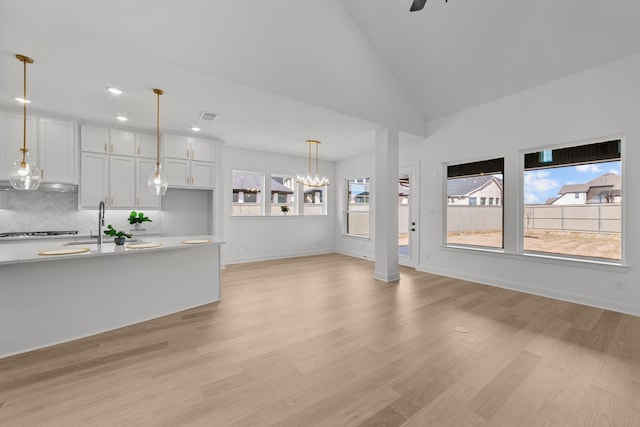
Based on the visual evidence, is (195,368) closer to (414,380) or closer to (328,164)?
(414,380)

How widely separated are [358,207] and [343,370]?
5.82 metres

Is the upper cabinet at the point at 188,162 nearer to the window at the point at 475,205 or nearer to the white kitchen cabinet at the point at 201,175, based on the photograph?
the white kitchen cabinet at the point at 201,175

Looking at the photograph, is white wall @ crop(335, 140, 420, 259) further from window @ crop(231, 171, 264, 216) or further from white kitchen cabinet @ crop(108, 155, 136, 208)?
white kitchen cabinet @ crop(108, 155, 136, 208)

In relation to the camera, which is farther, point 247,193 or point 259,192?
point 259,192

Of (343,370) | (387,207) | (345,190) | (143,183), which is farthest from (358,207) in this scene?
(343,370)

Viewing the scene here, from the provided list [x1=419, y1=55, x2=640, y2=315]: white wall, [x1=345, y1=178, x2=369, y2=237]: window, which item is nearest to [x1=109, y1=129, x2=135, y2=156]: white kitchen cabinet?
[x1=345, y1=178, x2=369, y2=237]: window

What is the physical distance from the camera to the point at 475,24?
3.59 meters

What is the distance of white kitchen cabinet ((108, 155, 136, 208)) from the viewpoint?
4.73 meters

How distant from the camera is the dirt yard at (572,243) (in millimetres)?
3561

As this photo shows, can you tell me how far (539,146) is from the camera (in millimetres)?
3994

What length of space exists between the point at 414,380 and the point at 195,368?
1.78 metres

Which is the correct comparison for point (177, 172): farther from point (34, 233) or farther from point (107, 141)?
point (34, 233)

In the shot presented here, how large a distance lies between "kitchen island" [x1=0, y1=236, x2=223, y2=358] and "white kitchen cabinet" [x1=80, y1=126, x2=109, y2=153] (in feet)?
7.46

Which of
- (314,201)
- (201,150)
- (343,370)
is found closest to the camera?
(343,370)
